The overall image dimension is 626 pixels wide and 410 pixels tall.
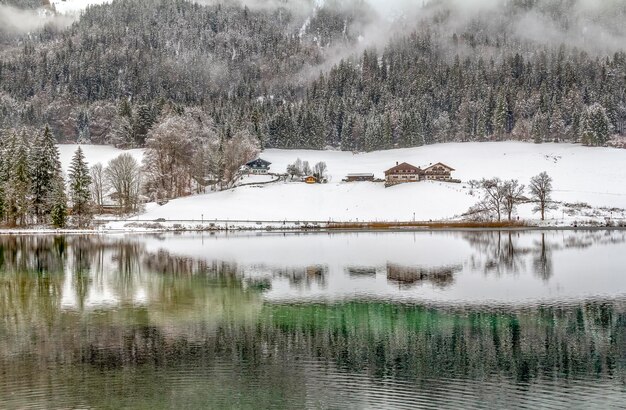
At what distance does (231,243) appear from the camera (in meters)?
70.2

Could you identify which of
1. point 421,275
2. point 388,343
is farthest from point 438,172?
point 388,343

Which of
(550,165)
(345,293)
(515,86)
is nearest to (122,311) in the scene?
(345,293)

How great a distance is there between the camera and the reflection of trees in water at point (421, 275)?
127 feet

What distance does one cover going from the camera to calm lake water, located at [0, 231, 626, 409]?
1789 centimetres

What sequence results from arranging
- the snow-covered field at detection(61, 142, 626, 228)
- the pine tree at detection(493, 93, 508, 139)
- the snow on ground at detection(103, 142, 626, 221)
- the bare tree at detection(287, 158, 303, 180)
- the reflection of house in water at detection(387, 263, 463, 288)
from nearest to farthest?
the reflection of house in water at detection(387, 263, 463, 288) → the snow-covered field at detection(61, 142, 626, 228) → the snow on ground at detection(103, 142, 626, 221) → the bare tree at detection(287, 158, 303, 180) → the pine tree at detection(493, 93, 508, 139)

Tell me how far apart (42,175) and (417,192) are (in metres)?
63.8

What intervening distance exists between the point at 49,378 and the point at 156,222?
253 ft

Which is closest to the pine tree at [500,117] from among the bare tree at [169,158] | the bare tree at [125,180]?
the bare tree at [169,158]

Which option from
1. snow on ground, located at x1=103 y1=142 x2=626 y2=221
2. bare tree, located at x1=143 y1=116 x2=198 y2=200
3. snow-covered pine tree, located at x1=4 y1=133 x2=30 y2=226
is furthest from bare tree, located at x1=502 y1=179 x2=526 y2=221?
snow-covered pine tree, located at x1=4 y1=133 x2=30 y2=226

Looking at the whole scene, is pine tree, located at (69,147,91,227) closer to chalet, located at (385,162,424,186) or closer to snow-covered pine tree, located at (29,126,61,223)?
snow-covered pine tree, located at (29,126,61,223)

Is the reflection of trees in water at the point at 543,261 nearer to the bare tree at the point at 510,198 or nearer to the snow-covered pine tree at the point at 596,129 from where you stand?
the bare tree at the point at 510,198

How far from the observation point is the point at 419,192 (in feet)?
367

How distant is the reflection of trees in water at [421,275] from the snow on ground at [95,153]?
358ft

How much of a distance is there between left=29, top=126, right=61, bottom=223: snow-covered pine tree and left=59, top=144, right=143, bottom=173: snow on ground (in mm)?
51853
